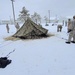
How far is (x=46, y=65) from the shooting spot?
6324 millimetres

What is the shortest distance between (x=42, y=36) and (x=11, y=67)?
8.73 m

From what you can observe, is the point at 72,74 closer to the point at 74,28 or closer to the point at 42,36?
the point at 74,28

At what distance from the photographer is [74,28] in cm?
1016

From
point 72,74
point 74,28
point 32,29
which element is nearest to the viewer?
point 72,74

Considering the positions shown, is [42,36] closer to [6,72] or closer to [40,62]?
[40,62]

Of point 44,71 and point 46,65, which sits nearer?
point 44,71

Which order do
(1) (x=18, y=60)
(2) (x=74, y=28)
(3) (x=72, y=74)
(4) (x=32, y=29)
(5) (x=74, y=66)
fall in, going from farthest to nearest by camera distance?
1. (4) (x=32, y=29)
2. (2) (x=74, y=28)
3. (1) (x=18, y=60)
4. (5) (x=74, y=66)
5. (3) (x=72, y=74)

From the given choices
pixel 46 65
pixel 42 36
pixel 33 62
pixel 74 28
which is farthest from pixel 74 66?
pixel 42 36

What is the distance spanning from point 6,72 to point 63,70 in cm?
205

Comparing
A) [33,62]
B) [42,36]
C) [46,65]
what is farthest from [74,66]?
[42,36]

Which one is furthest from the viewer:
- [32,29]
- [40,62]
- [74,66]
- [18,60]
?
[32,29]

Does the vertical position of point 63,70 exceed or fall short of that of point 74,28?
it falls short

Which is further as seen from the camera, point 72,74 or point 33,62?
point 33,62

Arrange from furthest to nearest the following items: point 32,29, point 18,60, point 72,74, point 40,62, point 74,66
A: 1. point 32,29
2. point 18,60
3. point 40,62
4. point 74,66
5. point 72,74
